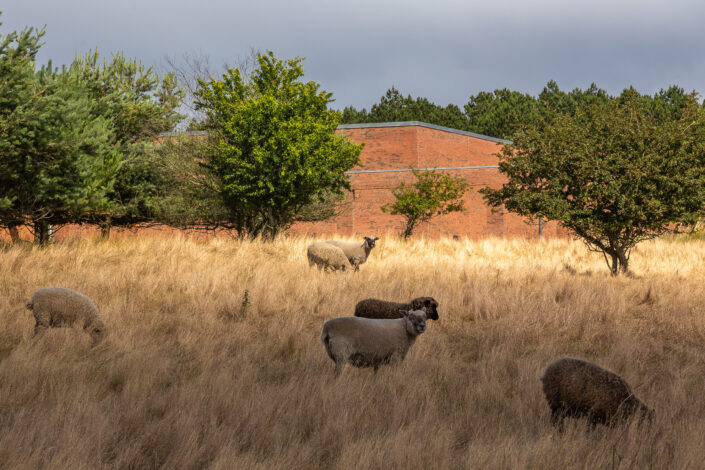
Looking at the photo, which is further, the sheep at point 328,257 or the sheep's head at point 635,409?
the sheep at point 328,257

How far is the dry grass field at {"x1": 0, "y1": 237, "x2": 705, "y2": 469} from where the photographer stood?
3.78 m

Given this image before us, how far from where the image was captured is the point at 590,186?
46.7 feet

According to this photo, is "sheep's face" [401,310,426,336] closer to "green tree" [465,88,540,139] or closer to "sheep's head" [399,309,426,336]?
"sheep's head" [399,309,426,336]

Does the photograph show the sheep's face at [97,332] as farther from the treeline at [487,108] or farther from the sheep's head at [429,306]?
the treeline at [487,108]

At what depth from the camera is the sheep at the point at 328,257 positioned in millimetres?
14305

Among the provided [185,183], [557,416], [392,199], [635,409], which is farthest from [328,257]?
[392,199]

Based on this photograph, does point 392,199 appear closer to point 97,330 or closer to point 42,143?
point 42,143

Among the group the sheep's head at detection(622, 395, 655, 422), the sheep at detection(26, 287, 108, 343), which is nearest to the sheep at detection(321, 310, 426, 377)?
the sheep's head at detection(622, 395, 655, 422)

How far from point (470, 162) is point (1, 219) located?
131 feet

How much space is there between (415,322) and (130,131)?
22505mm

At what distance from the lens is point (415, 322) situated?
18.6 ft

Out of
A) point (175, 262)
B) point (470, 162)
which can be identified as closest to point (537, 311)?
point (175, 262)

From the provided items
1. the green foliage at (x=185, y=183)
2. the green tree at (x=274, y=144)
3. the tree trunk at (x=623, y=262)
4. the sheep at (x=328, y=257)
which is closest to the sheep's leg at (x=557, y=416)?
the sheep at (x=328, y=257)

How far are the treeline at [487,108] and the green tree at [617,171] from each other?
50555 millimetres
